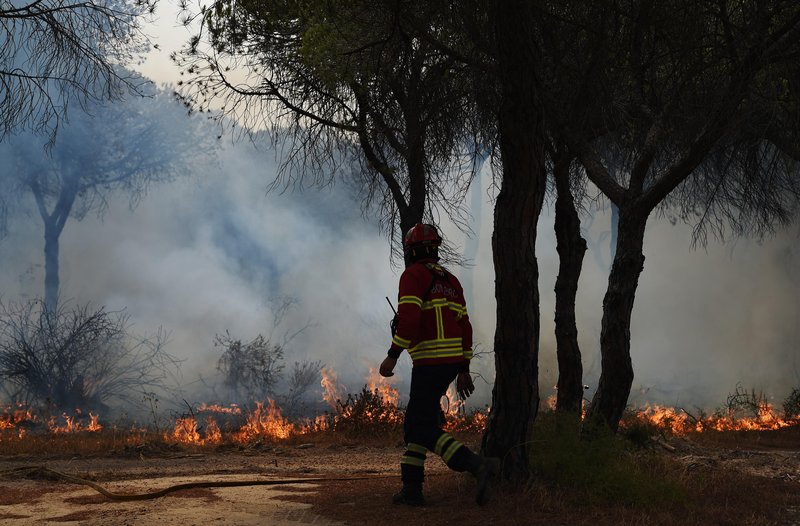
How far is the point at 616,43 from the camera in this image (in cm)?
970

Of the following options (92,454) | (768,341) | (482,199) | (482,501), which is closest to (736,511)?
(482,501)

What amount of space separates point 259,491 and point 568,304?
5351mm

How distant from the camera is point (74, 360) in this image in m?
20.2

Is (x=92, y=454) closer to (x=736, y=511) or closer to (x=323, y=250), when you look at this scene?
(x=736, y=511)

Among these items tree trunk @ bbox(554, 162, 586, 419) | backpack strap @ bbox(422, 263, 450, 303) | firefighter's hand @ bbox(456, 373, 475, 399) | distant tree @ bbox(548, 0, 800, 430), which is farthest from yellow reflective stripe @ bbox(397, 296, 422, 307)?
tree trunk @ bbox(554, 162, 586, 419)

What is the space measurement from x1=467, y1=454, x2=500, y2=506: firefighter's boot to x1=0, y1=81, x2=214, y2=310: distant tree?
2040 cm

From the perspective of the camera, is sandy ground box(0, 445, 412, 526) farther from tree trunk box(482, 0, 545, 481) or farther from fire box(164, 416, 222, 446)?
tree trunk box(482, 0, 545, 481)

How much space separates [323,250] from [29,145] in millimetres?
11165

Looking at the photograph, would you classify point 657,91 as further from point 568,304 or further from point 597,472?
point 597,472

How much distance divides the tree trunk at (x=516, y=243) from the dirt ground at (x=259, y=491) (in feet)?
1.97

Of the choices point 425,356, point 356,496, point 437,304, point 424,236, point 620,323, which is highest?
point 424,236

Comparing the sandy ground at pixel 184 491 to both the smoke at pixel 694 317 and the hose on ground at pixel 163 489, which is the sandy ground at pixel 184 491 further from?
the smoke at pixel 694 317

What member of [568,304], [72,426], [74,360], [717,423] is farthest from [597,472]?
[74,360]

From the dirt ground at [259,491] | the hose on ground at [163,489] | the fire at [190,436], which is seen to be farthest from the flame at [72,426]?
the hose on ground at [163,489]
